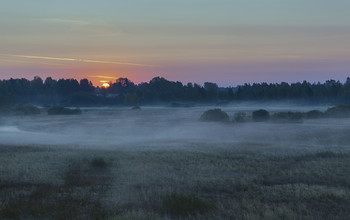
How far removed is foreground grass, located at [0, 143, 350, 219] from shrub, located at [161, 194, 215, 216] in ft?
0.10

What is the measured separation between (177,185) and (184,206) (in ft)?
14.1

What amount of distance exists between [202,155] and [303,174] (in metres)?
8.63

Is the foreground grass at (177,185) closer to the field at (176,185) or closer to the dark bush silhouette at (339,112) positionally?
the field at (176,185)

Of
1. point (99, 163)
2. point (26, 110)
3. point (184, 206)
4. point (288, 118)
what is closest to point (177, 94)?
point (26, 110)

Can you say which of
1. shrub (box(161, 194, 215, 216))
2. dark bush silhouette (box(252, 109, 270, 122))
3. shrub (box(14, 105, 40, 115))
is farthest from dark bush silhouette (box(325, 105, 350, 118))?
shrub (box(14, 105, 40, 115))

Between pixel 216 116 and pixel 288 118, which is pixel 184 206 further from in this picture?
pixel 216 116

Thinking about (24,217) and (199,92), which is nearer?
(24,217)

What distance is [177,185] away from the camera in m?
17.2

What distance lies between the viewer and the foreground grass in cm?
1286

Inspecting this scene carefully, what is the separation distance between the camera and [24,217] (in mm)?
12625

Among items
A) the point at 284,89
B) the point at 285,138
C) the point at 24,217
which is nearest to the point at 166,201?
the point at 24,217

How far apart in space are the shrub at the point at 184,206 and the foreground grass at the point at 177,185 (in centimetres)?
3

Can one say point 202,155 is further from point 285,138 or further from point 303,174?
point 285,138

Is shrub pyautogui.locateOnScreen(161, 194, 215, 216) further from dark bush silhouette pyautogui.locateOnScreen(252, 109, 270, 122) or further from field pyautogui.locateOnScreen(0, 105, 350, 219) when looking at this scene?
dark bush silhouette pyautogui.locateOnScreen(252, 109, 270, 122)
